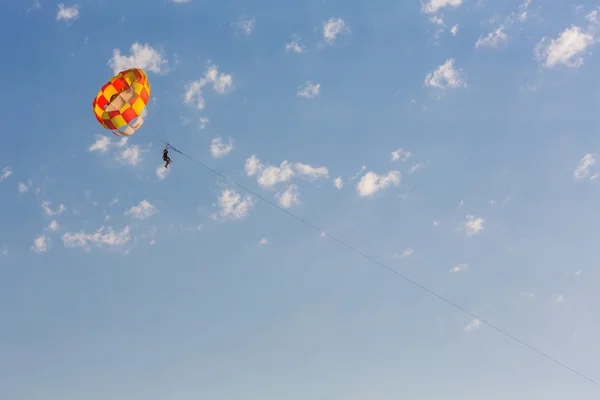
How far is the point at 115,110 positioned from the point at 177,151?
4.88 m

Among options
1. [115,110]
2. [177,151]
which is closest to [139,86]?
[115,110]

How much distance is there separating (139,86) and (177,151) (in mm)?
5056

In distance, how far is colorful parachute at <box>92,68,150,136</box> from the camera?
137 feet

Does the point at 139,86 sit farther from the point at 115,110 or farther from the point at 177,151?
the point at 177,151

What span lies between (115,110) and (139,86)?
2.34 metres

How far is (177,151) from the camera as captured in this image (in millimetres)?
42938

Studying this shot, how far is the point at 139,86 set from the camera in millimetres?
42344

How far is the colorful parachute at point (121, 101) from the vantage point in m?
41.8

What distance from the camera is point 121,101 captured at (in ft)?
137
